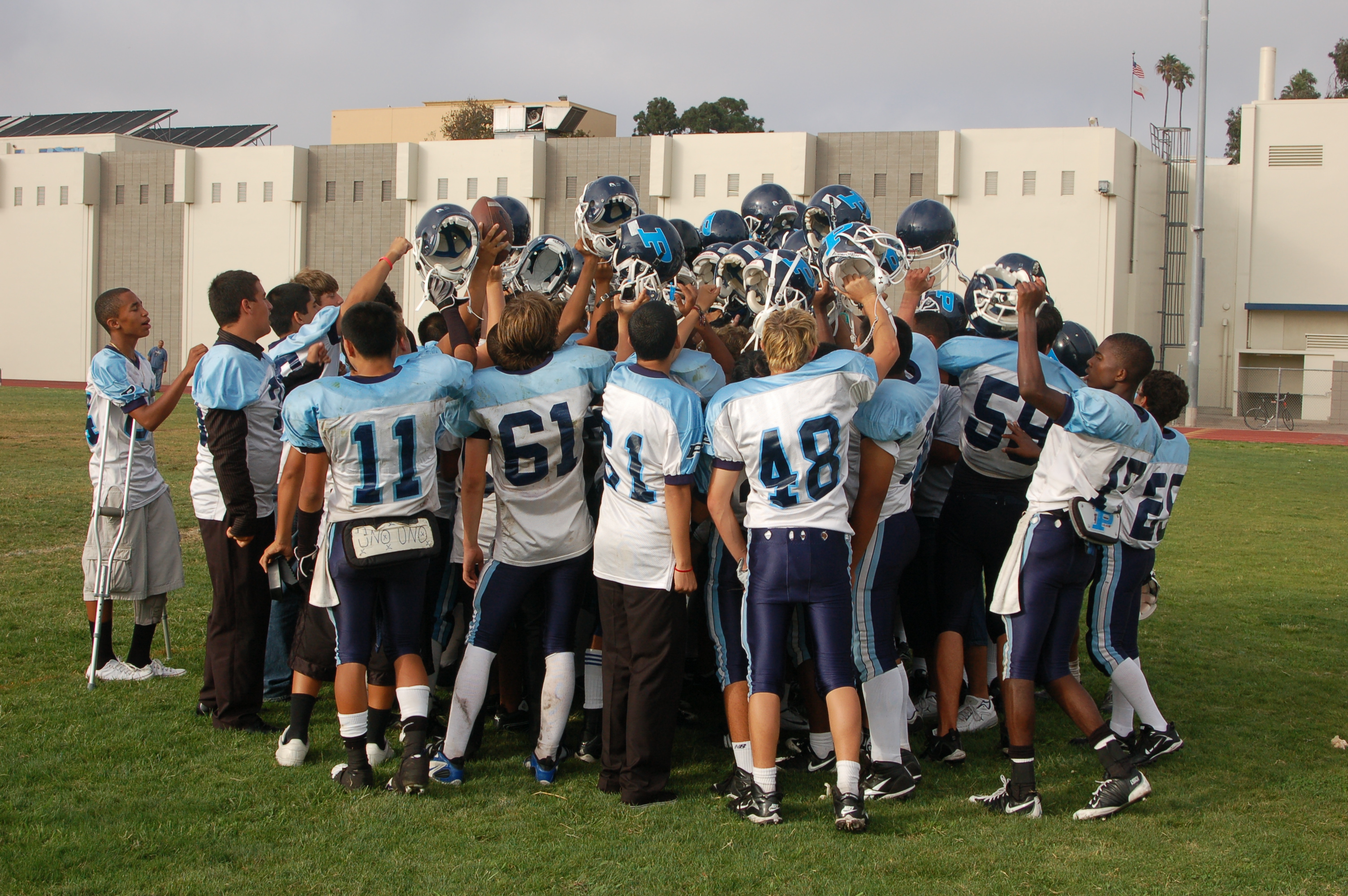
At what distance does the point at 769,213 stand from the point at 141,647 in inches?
199

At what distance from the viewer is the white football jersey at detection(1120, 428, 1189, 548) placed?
5059 mm

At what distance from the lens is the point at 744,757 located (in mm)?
4477

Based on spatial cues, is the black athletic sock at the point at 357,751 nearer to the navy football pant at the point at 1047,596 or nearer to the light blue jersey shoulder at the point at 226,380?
the light blue jersey shoulder at the point at 226,380

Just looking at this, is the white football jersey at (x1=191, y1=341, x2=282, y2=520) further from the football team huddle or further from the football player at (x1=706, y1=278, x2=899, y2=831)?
the football player at (x1=706, y1=278, x2=899, y2=831)

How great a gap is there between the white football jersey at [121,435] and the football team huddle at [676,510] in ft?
0.16

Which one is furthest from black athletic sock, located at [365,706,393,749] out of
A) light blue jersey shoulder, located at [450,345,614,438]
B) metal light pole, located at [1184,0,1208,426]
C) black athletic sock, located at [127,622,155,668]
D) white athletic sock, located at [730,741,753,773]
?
metal light pole, located at [1184,0,1208,426]

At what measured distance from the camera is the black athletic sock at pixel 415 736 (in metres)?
4.52

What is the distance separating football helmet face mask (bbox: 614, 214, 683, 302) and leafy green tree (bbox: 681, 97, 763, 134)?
67.2 metres

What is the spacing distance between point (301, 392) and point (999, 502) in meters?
3.26

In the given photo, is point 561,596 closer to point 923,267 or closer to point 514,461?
point 514,461

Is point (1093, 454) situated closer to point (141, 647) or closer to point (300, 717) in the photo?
point (300, 717)

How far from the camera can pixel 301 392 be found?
4.47 meters

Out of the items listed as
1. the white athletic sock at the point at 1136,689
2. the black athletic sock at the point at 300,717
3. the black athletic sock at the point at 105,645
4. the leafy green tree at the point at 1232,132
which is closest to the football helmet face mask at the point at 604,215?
the black athletic sock at the point at 300,717

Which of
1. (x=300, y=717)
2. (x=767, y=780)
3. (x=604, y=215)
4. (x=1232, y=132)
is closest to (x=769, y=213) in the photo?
(x=604, y=215)
